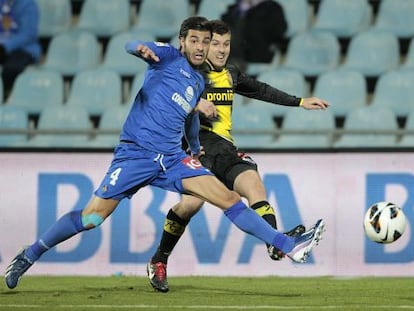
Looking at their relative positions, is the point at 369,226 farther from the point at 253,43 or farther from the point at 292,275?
the point at 253,43

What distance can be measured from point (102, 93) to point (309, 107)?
5.04 m

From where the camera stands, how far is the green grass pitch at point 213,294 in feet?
25.3

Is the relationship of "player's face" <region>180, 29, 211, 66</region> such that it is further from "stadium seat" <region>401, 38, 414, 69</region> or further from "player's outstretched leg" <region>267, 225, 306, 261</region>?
"stadium seat" <region>401, 38, 414, 69</region>

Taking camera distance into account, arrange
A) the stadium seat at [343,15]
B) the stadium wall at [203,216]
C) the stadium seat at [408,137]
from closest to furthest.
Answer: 1. the stadium wall at [203,216]
2. the stadium seat at [408,137]
3. the stadium seat at [343,15]

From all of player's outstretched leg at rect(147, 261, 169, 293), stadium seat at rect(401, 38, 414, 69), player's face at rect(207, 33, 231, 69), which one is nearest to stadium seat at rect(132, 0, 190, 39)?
stadium seat at rect(401, 38, 414, 69)

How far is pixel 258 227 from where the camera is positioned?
26.1ft

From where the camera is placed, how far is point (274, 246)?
7.96 m

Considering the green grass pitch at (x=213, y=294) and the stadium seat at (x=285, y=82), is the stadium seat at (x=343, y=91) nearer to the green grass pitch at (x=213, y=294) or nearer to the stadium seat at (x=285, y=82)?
the stadium seat at (x=285, y=82)

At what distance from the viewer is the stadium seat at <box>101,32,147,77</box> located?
13977 mm

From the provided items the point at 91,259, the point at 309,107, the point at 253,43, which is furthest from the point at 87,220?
the point at 253,43

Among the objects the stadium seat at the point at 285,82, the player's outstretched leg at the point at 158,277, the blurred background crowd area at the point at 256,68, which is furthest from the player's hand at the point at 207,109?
the stadium seat at the point at 285,82

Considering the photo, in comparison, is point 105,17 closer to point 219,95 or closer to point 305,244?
point 219,95

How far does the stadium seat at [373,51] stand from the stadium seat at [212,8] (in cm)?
183

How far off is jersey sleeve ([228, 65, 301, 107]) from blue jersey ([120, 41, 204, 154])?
1195 millimetres
